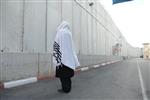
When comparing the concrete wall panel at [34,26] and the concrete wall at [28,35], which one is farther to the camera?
the concrete wall panel at [34,26]

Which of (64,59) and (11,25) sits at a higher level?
(11,25)

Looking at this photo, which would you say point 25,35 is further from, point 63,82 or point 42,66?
point 63,82

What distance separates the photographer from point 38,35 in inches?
576

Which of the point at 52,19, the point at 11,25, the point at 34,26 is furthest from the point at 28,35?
the point at 52,19

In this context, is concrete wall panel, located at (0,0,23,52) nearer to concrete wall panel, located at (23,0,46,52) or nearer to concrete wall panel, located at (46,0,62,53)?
concrete wall panel, located at (23,0,46,52)

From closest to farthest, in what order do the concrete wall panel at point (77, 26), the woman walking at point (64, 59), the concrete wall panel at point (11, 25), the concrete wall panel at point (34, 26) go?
the woman walking at point (64, 59)
the concrete wall panel at point (11, 25)
the concrete wall panel at point (34, 26)
the concrete wall panel at point (77, 26)

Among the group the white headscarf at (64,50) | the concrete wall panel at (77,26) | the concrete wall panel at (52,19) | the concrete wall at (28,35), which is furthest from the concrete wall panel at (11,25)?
the concrete wall panel at (77,26)

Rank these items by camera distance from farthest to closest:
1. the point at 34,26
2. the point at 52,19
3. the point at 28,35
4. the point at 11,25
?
the point at 52,19 < the point at 34,26 < the point at 28,35 < the point at 11,25

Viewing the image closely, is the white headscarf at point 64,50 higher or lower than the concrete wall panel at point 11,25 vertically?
lower

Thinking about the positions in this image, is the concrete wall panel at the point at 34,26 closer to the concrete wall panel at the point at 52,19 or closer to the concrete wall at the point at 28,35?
the concrete wall at the point at 28,35

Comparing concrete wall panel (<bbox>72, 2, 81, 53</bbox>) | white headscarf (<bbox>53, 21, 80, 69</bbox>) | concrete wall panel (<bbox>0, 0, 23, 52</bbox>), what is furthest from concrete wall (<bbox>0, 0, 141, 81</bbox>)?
white headscarf (<bbox>53, 21, 80, 69</bbox>)

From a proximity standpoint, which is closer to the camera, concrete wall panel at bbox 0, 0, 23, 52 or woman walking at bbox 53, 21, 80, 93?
→ woman walking at bbox 53, 21, 80, 93

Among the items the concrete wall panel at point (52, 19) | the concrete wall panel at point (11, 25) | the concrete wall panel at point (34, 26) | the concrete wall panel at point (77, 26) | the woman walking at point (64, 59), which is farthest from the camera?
the concrete wall panel at point (77, 26)

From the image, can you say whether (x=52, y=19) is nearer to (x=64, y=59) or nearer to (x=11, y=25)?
(x=11, y=25)
